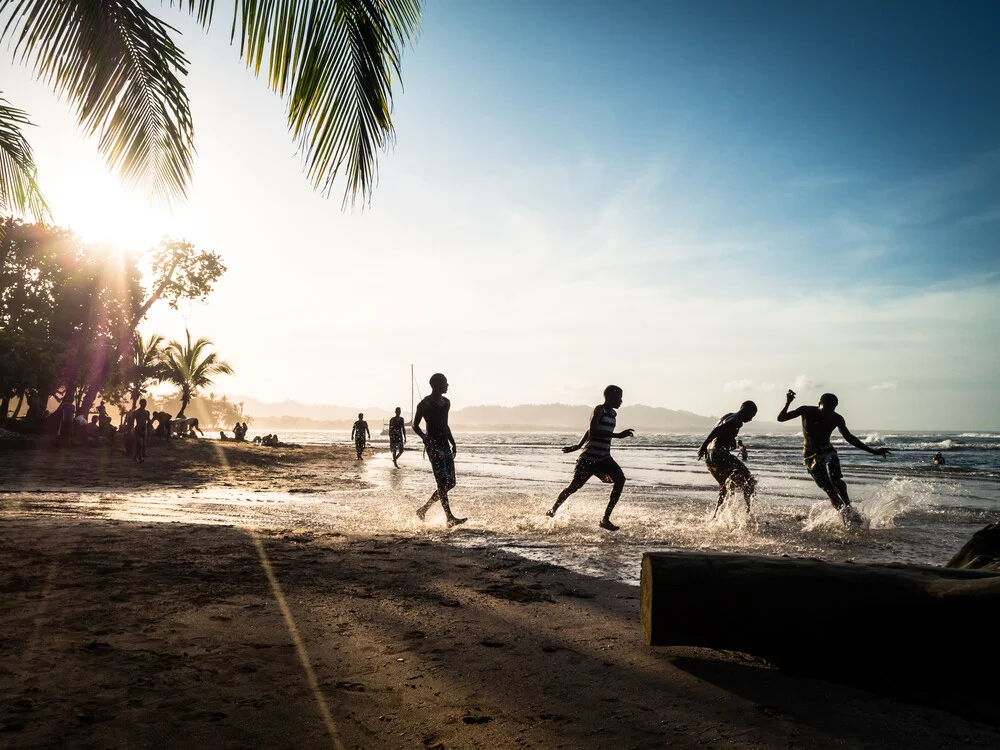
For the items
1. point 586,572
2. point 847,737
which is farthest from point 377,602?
point 847,737

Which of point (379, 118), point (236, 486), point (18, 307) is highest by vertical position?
point (18, 307)

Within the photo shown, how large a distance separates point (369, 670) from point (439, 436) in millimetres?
5468

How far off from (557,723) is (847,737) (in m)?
1.09

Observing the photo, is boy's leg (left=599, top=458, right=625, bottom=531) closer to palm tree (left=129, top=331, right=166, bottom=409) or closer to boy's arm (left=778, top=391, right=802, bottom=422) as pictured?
boy's arm (left=778, top=391, right=802, bottom=422)

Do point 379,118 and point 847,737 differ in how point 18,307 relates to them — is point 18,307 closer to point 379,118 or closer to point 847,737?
point 379,118

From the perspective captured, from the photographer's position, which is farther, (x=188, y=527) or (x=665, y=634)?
(x=188, y=527)

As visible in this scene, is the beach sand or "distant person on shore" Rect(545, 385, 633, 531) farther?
"distant person on shore" Rect(545, 385, 633, 531)

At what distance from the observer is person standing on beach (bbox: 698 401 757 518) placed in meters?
8.68

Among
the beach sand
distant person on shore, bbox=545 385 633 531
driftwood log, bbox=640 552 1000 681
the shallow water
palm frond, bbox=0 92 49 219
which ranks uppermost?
palm frond, bbox=0 92 49 219

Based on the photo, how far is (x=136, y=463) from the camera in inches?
694

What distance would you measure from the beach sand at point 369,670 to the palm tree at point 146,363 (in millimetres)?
32346

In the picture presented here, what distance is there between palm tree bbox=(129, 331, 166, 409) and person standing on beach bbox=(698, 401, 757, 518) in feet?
105

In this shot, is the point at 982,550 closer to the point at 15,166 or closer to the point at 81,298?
the point at 15,166

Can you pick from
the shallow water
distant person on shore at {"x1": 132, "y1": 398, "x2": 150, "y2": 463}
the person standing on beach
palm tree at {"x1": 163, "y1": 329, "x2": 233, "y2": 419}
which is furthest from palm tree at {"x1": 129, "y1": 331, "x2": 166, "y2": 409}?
the person standing on beach
